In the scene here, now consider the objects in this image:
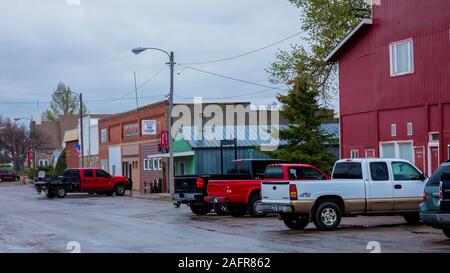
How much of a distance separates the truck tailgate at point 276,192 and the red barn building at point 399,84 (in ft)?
26.5

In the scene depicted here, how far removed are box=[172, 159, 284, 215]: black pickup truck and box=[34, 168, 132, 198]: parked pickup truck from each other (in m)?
20.3

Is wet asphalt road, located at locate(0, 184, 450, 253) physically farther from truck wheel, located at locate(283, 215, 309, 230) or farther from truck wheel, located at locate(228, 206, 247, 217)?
truck wheel, located at locate(228, 206, 247, 217)

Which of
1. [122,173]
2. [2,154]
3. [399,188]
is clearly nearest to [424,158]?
[399,188]

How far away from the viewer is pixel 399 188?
19219 millimetres

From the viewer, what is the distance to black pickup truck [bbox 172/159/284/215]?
2488 centimetres

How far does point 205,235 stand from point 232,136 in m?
28.8

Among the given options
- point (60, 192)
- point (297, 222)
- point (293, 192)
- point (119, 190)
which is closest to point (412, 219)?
point (297, 222)

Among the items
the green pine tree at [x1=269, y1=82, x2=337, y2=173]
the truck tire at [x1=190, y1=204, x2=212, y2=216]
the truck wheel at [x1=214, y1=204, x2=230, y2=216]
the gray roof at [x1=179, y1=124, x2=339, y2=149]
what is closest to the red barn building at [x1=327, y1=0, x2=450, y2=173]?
the green pine tree at [x1=269, y1=82, x2=337, y2=173]

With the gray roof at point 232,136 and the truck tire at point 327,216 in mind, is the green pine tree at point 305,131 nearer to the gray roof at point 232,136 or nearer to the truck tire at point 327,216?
the gray roof at point 232,136

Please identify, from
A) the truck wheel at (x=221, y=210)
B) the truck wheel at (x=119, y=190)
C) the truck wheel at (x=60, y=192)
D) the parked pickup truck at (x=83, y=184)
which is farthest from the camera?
the truck wheel at (x=119, y=190)

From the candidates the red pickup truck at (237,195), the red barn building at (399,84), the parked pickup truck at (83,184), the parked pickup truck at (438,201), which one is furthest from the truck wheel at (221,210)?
the parked pickup truck at (83,184)

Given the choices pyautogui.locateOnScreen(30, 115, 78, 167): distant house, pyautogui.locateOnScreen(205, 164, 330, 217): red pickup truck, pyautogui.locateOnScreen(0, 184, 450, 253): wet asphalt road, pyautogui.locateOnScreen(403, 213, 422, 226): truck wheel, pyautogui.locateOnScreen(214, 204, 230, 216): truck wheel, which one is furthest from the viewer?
pyautogui.locateOnScreen(30, 115, 78, 167): distant house

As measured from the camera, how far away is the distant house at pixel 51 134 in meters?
114
